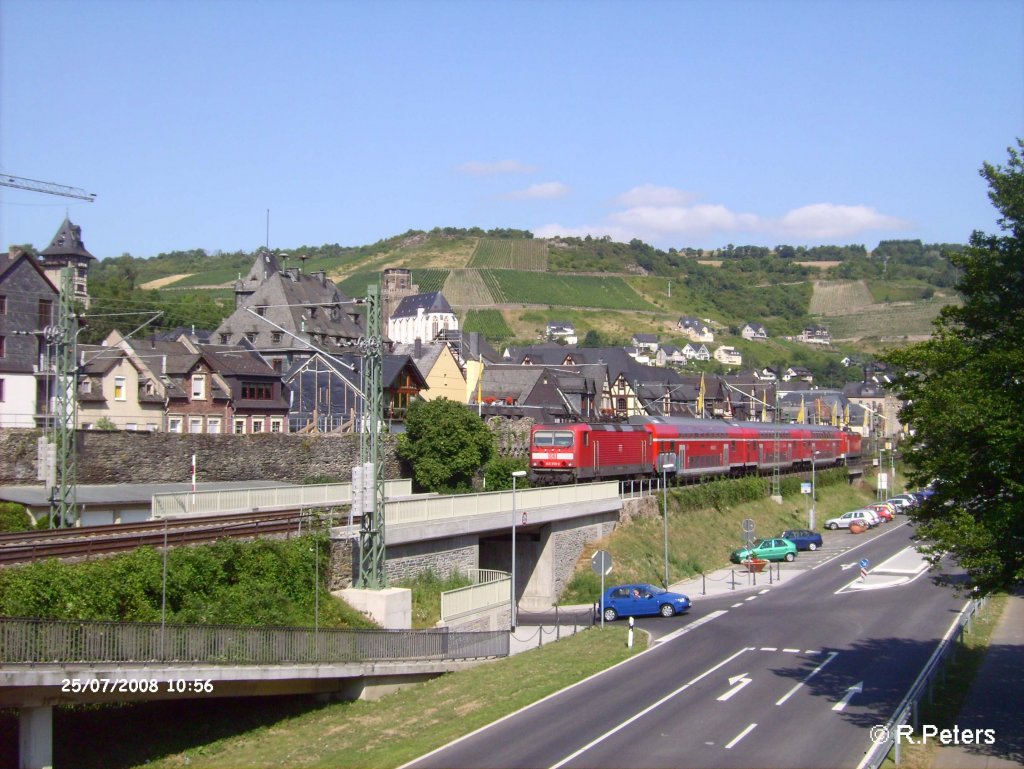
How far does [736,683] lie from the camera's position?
77.6 feet

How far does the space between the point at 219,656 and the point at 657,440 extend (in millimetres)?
37495

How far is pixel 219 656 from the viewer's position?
21.2 metres

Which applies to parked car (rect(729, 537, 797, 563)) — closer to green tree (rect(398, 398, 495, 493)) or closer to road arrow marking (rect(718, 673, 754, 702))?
green tree (rect(398, 398, 495, 493))

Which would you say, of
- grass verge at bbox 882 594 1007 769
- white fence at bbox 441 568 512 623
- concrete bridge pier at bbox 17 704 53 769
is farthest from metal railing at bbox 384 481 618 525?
grass verge at bbox 882 594 1007 769

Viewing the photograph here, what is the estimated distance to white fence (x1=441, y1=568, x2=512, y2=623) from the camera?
30.4 metres

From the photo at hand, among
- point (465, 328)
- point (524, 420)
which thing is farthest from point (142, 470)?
point (465, 328)

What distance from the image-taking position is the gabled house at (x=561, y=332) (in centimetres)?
17625

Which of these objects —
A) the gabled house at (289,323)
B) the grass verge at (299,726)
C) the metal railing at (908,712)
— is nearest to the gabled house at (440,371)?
the gabled house at (289,323)

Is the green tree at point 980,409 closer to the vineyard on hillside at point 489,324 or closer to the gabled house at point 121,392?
the gabled house at point 121,392

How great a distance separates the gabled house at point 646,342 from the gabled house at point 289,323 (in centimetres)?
9406

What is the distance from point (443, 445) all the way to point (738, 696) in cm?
2760

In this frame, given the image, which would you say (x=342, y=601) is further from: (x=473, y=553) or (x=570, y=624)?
(x=570, y=624)

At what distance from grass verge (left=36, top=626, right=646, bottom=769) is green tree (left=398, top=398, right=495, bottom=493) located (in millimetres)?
22447

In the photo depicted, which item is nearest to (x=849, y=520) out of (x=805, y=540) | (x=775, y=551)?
(x=805, y=540)
